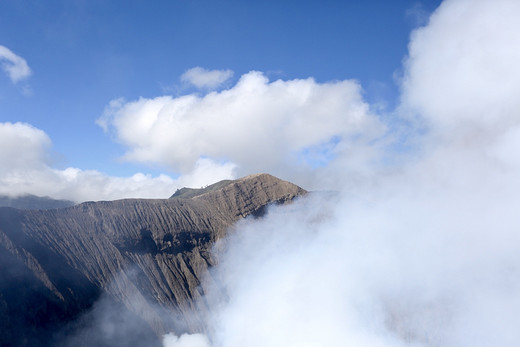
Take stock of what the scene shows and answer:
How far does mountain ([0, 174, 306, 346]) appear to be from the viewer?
43.1m

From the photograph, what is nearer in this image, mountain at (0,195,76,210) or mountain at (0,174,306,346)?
mountain at (0,174,306,346)

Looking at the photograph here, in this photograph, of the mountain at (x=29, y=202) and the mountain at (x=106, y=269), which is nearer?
the mountain at (x=106, y=269)

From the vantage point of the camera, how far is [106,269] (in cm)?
5362

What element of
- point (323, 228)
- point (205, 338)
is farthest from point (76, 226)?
point (323, 228)

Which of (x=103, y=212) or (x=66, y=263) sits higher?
(x=103, y=212)

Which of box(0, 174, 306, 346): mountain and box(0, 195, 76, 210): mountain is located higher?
box(0, 195, 76, 210): mountain

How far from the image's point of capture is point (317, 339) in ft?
176

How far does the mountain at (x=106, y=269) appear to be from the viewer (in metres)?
43.1

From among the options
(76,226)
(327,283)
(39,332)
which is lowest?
(39,332)

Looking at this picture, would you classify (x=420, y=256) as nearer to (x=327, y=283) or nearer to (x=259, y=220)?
(x=327, y=283)

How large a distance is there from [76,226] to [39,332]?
1812 cm

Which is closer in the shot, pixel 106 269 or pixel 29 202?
pixel 106 269

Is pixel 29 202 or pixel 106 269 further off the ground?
pixel 29 202

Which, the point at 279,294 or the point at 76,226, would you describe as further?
the point at 279,294
